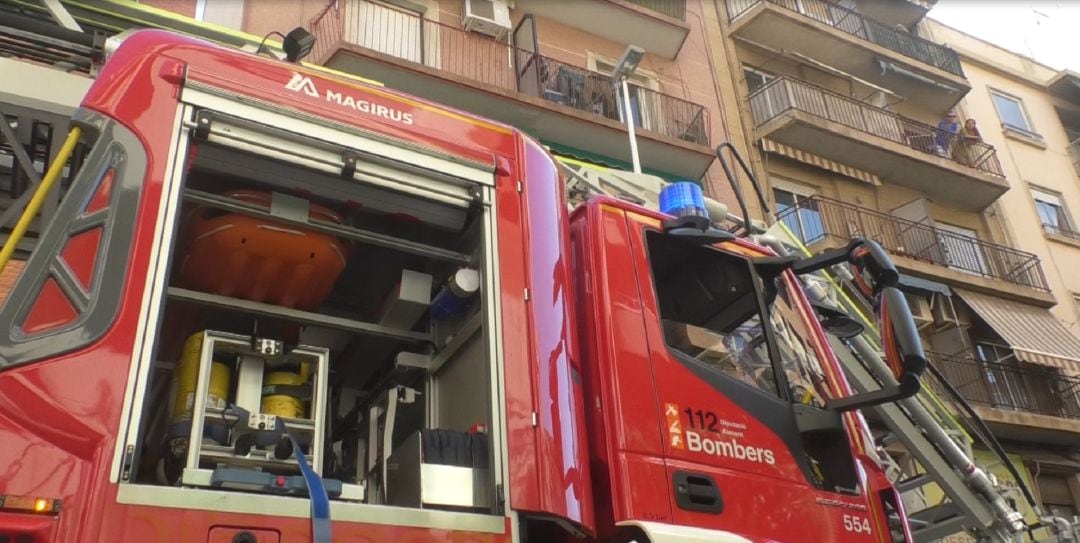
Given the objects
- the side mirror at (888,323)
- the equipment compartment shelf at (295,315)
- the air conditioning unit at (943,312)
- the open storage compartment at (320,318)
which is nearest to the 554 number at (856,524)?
the side mirror at (888,323)

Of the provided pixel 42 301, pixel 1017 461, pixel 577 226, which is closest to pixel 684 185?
pixel 577 226

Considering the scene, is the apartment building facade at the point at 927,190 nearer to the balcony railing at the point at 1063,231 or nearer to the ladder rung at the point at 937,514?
the balcony railing at the point at 1063,231

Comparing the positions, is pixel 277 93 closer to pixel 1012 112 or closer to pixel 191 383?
pixel 191 383

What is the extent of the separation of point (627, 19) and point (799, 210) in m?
4.59

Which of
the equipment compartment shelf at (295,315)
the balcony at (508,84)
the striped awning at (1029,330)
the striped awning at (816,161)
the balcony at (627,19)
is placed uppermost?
the balcony at (627,19)

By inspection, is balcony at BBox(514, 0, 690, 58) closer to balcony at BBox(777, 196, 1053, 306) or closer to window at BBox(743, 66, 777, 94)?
window at BBox(743, 66, 777, 94)

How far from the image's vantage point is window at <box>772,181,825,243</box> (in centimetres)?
1539

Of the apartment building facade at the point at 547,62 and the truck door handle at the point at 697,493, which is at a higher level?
the apartment building facade at the point at 547,62

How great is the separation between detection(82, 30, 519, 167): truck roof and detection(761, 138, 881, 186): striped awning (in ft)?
44.0

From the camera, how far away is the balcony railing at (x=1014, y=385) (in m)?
15.2

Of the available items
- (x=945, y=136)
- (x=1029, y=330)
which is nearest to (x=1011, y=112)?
(x=945, y=136)

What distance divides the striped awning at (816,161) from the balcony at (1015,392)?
3.77 meters

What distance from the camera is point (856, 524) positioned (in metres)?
3.45

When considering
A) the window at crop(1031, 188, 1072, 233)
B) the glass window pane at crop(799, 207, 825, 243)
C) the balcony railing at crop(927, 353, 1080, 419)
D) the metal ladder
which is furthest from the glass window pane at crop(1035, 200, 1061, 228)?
the metal ladder
